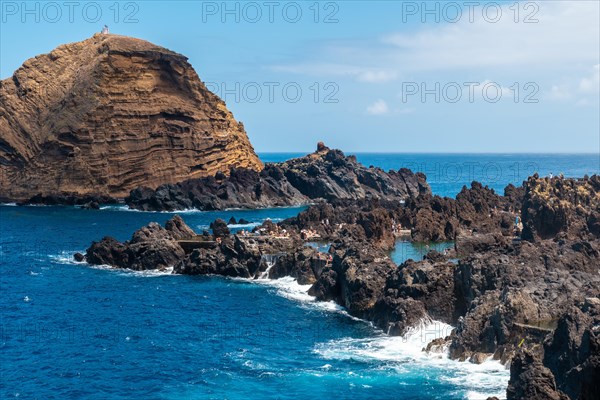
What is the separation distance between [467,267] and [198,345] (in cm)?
1791

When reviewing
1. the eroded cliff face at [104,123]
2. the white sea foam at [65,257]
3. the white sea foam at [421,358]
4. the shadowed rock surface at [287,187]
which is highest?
the eroded cliff face at [104,123]

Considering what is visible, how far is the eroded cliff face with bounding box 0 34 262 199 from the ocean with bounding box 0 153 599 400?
66.2 metres

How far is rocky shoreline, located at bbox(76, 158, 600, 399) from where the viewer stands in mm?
31375

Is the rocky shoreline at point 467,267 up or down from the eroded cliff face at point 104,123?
down

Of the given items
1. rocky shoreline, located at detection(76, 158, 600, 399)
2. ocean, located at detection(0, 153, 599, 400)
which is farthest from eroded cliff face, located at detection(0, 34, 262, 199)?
ocean, located at detection(0, 153, 599, 400)

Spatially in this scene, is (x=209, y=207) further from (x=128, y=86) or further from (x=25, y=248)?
(x=25, y=248)

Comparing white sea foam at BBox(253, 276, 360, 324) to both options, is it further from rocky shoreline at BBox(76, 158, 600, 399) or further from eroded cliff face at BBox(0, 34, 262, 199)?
eroded cliff face at BBox(0, 34, 262, 199)

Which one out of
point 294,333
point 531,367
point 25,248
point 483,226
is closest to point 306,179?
point 483,226

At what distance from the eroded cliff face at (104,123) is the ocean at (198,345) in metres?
66.2

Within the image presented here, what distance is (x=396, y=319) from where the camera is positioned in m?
44.2

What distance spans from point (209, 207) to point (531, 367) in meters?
99.1

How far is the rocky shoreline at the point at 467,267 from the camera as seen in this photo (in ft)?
103

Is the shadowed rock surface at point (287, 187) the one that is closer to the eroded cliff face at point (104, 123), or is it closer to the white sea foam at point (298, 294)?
the eroded cliff face at point (104, 123)

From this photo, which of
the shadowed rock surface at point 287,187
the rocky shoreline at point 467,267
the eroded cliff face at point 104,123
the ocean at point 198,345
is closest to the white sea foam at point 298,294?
the ocean at point 198,345
